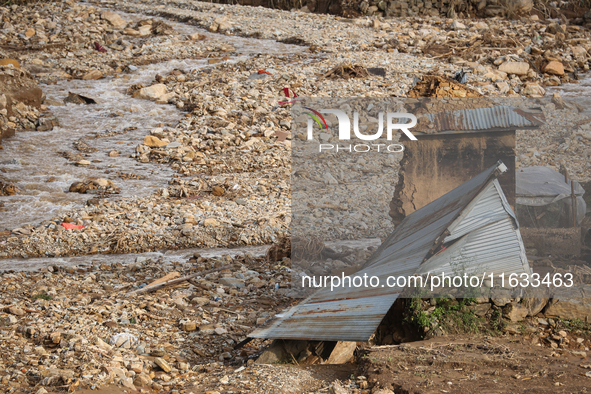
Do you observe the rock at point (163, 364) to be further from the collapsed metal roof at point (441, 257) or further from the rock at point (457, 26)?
the rock at point (457, 26)

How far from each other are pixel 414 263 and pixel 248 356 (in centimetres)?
131

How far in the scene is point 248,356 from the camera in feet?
11.5

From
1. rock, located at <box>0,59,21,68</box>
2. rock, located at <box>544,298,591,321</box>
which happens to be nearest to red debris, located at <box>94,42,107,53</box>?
rock, located at <box>0,59,21,68</box>

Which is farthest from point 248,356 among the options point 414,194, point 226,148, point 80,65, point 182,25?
point 182,25

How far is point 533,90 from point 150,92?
7411 millimetres

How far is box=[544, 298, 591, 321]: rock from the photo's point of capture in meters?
3.28

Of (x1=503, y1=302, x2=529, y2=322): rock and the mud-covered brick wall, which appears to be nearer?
(x1=503, y1=302, x2=529, y2=322): rock

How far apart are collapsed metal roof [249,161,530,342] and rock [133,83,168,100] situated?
746cm

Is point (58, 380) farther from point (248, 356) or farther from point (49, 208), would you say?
point (49, 208)

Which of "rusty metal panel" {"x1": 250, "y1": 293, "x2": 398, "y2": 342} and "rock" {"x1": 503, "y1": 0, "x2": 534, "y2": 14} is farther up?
"rock" {"x1": 503, "y1": 0, "x2": 534, "y2": 14}

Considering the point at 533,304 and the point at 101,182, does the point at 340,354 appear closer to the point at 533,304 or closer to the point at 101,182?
the point at 533,304

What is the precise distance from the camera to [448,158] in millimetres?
4172

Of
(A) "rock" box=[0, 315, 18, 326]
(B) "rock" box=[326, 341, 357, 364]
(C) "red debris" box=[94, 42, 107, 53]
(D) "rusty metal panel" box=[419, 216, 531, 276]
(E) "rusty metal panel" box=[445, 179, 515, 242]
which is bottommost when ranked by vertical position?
(A) "rock" box=[0, 315, 18, 326]

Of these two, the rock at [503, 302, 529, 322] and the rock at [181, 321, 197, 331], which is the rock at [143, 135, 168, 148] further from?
the rock at [503, 302, 529, 322]
